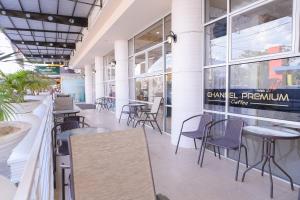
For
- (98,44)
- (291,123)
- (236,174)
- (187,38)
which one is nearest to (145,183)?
(236,174)

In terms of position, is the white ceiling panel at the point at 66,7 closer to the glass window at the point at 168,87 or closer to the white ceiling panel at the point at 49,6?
the white ceiling panel at the point at 49,6

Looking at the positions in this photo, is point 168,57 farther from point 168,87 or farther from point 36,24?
point 36,24

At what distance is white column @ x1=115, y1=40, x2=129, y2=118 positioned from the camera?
8164 mm

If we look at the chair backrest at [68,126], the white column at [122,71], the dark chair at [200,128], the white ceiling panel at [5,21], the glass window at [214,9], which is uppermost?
the white ceiling panel at [5,21]

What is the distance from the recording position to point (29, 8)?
28.9 feet

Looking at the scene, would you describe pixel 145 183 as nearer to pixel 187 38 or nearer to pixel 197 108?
pixel 197 108

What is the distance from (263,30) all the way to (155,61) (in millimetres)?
3693

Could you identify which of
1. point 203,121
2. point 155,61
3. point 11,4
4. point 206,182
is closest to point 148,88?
point 155,61

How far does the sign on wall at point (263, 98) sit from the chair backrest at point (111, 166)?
2156mm

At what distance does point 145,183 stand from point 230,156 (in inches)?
102

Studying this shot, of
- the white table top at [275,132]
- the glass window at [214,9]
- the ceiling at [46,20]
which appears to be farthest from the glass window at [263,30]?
the ceiling at [46,20]

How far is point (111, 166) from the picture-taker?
4.73 feet

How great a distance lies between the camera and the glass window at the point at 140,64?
7337 mm

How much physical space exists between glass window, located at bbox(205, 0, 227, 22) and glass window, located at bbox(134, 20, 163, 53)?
1.99 m
